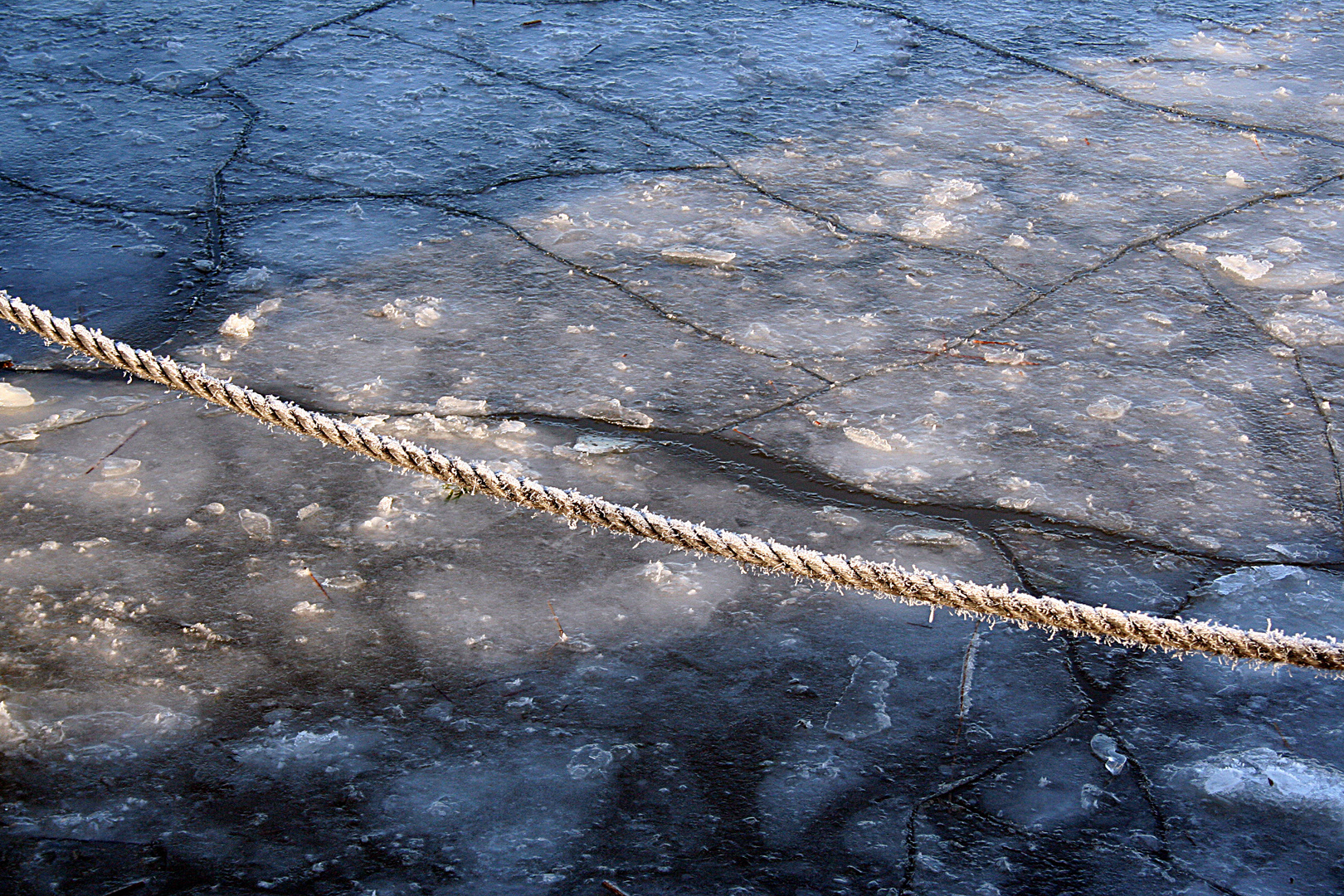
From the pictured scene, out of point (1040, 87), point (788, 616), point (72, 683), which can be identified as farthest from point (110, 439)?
point (1040, 87)

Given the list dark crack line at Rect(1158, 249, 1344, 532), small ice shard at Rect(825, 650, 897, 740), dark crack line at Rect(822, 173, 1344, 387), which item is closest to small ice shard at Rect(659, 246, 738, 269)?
dark crack line at Rect(822, 173, 1344, 387)

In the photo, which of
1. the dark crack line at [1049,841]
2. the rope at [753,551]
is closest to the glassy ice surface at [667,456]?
the dark crack line at [1049,841]

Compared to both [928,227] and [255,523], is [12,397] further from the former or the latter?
[928,227]

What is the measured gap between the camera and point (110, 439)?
2.19m

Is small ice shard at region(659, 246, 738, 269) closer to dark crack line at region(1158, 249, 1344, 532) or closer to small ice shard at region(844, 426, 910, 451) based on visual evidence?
small ice shard at region(844, 426, 910, 451)

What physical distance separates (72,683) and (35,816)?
0.24m

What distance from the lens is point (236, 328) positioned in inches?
98.7

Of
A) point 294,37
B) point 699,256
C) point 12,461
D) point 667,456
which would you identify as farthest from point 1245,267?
point 294,37

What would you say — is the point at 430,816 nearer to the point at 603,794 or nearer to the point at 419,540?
the point at 603,794

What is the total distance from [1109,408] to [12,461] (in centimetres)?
208

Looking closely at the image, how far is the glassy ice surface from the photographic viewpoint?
152cm

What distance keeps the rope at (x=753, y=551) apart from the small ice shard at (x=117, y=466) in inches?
11.6

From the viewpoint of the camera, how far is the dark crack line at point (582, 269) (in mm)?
2506

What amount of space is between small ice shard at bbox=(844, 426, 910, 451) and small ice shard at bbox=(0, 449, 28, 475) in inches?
59.8
